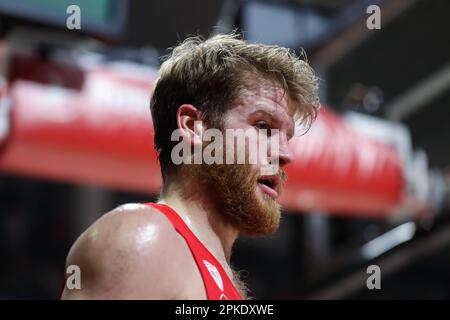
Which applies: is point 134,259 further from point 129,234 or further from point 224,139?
point 224,139

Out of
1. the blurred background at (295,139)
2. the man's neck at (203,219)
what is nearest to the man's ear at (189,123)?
the man's neck at (203,219)

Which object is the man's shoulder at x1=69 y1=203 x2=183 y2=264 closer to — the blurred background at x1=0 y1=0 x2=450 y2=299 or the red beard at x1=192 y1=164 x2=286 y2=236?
the red beard at x1=192 y1=164 x2=286 y2=236

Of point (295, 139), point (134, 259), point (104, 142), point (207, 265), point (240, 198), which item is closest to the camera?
point (134, 259)

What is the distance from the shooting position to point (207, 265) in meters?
1.16

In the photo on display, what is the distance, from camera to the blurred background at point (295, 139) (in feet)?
10.2

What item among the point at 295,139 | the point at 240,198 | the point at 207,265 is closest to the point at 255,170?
the point at 240,198

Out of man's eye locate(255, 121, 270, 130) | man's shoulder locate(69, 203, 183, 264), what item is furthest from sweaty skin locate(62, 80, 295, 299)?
man's eye locate(255, 121, 270, 130)

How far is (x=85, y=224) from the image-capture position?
6.96 metres

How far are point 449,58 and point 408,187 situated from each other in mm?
1135

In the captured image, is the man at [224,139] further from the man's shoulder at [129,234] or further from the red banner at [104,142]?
the red banner at [104,142]

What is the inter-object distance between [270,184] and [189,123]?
0.19 metres

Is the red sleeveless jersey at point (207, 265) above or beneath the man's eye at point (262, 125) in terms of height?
beneath

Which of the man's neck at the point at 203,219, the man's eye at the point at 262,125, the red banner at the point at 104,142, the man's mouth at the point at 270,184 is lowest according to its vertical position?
the man's neck at the point at 203,219

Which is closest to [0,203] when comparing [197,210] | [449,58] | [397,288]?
[397,288]
